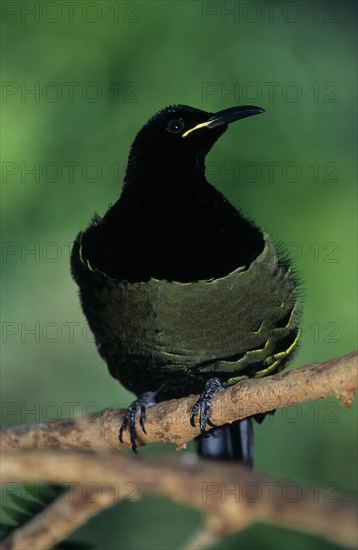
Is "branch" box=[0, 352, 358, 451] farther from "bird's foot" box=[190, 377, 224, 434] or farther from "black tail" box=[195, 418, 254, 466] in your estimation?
"black tail" box=[195, 418, 254, 466]

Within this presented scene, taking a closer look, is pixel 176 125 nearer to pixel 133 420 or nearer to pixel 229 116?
pixel 229 116

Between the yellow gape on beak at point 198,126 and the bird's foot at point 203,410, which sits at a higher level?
the yellow gape on beak at point 198,126

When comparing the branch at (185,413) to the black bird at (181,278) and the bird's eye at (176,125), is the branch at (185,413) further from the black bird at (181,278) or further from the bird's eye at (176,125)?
the bird's eye at (176,125)

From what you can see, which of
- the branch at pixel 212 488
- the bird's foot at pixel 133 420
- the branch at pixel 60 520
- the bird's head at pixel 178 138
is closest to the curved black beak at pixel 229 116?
the bird's head at pixel 178 138

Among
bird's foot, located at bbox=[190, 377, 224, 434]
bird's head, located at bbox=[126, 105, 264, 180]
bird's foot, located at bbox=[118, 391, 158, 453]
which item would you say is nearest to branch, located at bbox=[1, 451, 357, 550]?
bird's foot, located at bbox=[190, 377, 224, 434]

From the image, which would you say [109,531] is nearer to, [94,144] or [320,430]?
[320,430]

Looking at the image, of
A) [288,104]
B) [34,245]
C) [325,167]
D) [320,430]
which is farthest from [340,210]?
[34,245]

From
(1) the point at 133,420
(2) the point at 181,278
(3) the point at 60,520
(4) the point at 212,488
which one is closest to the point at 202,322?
(2) the point at 181,278
